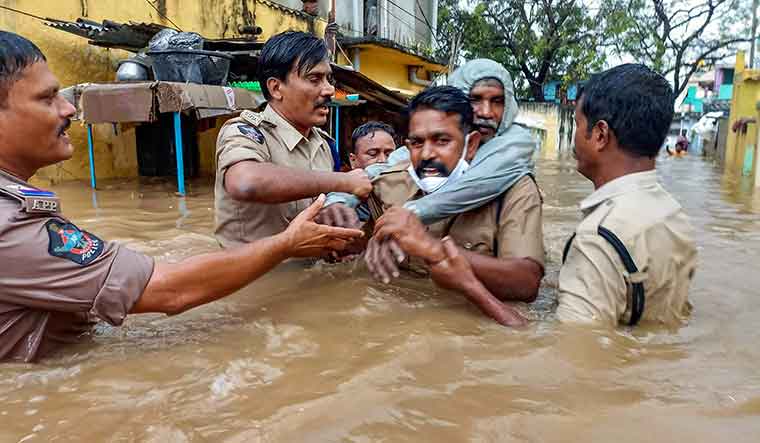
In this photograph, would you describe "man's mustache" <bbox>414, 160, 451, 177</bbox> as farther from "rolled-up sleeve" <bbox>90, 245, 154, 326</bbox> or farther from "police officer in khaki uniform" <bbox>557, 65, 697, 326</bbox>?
"rolled-up sleeve" <bbox>90, 245, 154, 326</bbox>

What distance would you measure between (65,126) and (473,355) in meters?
1.63

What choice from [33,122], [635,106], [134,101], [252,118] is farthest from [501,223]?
[134,101]

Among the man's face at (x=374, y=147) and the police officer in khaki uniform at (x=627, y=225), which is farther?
the man's face at (x=374, y=147)

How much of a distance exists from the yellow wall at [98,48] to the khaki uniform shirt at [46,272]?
22.0 ft

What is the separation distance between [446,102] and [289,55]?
919 mm

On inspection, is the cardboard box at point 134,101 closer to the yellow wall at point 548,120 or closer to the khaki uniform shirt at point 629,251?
the khaki uniform shirt at point 629,251

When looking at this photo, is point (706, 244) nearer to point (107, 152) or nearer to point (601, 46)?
point (107, 152)

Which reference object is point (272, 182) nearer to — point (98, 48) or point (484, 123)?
point (484, 123)

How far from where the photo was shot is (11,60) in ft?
5.86

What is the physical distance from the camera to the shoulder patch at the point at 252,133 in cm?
272

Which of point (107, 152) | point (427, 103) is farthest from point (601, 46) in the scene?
point (427, 103)

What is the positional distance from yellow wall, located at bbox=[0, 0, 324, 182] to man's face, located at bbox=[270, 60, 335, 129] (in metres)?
5.99

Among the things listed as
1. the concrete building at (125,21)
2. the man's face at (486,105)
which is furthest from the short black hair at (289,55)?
the concrete building at (125,21)

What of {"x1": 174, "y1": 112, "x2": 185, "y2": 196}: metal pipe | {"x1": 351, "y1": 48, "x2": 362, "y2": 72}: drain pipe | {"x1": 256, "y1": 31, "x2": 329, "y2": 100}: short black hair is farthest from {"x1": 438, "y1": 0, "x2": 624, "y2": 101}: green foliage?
{"x1": 256, "y1": 31, "x2": 329, "y2": 100}: short black hair
